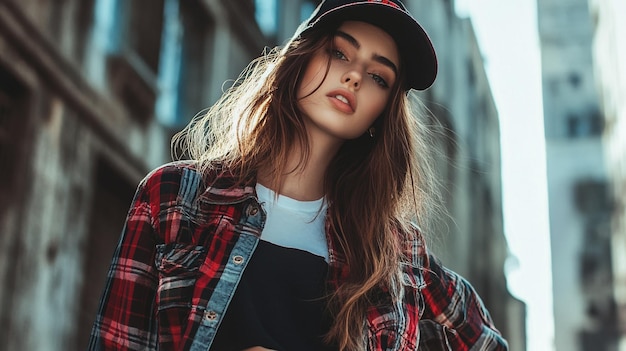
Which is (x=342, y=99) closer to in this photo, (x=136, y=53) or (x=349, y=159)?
(x=349, y=159)

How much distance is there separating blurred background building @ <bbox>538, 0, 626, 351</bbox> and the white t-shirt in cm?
5165

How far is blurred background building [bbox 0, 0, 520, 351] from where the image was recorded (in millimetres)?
9070

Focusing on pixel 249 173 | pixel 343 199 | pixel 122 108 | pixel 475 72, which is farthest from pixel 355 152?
pixel 475 72

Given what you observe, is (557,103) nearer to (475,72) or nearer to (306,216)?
(475,72)

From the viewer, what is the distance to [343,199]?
3.40 m

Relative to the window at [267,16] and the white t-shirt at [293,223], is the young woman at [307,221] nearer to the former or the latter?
the white t-shirt at [293,223]

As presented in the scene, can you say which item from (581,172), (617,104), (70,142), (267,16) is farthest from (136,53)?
(581,172)

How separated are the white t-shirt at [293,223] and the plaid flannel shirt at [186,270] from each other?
44mm

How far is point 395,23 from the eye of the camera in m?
3.34

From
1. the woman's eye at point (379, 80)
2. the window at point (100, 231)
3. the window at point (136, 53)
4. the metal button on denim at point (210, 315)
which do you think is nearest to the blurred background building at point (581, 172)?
the window at point (136, 53)

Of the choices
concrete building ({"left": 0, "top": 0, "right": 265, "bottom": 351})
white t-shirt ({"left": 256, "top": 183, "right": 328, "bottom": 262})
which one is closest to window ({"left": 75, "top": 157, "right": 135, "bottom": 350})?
concrete building ({"left": 0, "top": 0, "right": 265, "bottom": 351})

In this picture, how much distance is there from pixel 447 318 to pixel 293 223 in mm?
615

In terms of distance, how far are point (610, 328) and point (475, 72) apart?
85.5 feet

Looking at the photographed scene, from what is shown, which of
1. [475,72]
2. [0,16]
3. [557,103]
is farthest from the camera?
[557,103]
